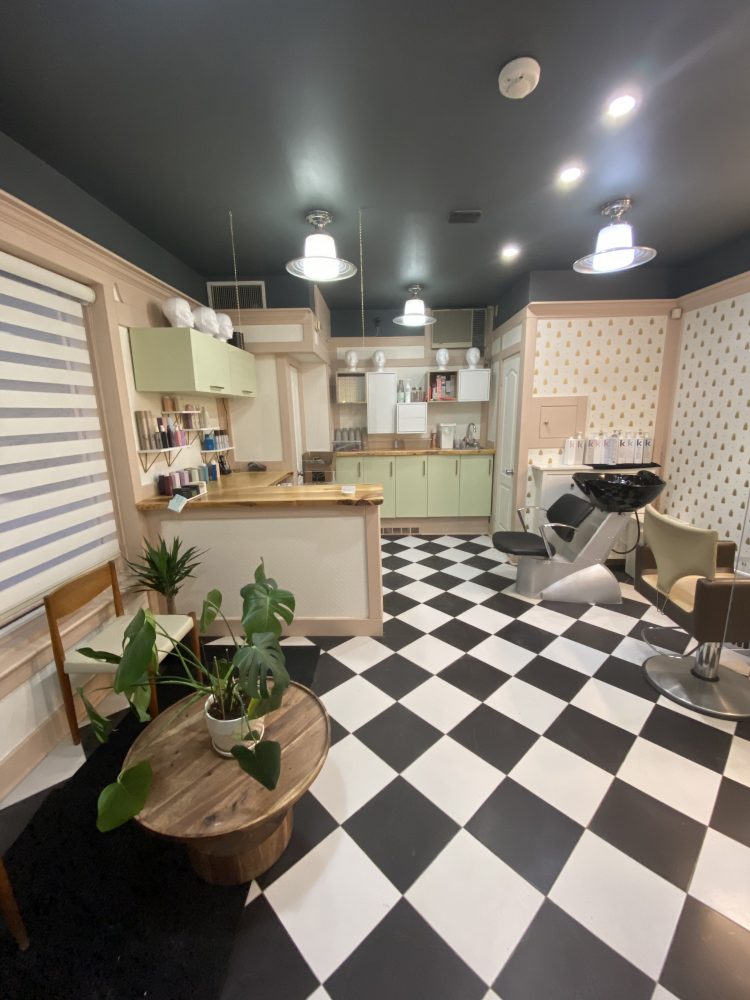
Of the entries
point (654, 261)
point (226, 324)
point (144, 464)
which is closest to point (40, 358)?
point (144, 464)

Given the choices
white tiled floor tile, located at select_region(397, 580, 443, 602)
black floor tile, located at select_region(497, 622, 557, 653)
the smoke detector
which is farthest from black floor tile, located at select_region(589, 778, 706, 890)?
the smoke detector

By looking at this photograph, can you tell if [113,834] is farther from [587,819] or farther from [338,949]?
[587,819]

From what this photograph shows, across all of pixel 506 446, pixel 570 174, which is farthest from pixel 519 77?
pixel 506 446

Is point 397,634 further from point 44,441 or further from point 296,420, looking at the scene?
point 296,420

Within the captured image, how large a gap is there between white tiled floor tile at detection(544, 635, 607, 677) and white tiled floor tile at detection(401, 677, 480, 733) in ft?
2.25

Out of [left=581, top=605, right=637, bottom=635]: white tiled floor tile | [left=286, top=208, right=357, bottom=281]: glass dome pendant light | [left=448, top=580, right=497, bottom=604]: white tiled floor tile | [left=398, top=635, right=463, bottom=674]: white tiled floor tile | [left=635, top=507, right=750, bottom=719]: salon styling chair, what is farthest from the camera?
[left=448, top=580, right=497, bottom=604]: white tiled floor tile

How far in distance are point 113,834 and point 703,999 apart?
1.83 metres

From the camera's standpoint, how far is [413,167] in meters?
1.90

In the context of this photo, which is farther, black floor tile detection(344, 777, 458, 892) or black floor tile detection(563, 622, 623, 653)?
black floor tile detection(563, 622, 623, 653)

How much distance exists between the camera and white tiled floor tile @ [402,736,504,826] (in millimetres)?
1457

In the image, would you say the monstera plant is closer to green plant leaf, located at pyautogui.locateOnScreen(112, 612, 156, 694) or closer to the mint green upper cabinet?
green plant leaf, located at pyautogui.locateOnScreen(112, 612, 156, 694)

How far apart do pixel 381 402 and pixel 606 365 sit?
2.31 meters

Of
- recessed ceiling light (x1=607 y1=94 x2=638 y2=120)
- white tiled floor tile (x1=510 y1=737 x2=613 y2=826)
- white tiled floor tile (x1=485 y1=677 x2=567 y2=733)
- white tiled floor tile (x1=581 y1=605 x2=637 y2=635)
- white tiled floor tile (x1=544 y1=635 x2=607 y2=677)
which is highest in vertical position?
recessed ceiling light (x1=607 y1=94 x2=638 y2=120)

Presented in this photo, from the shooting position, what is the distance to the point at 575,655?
233cm
